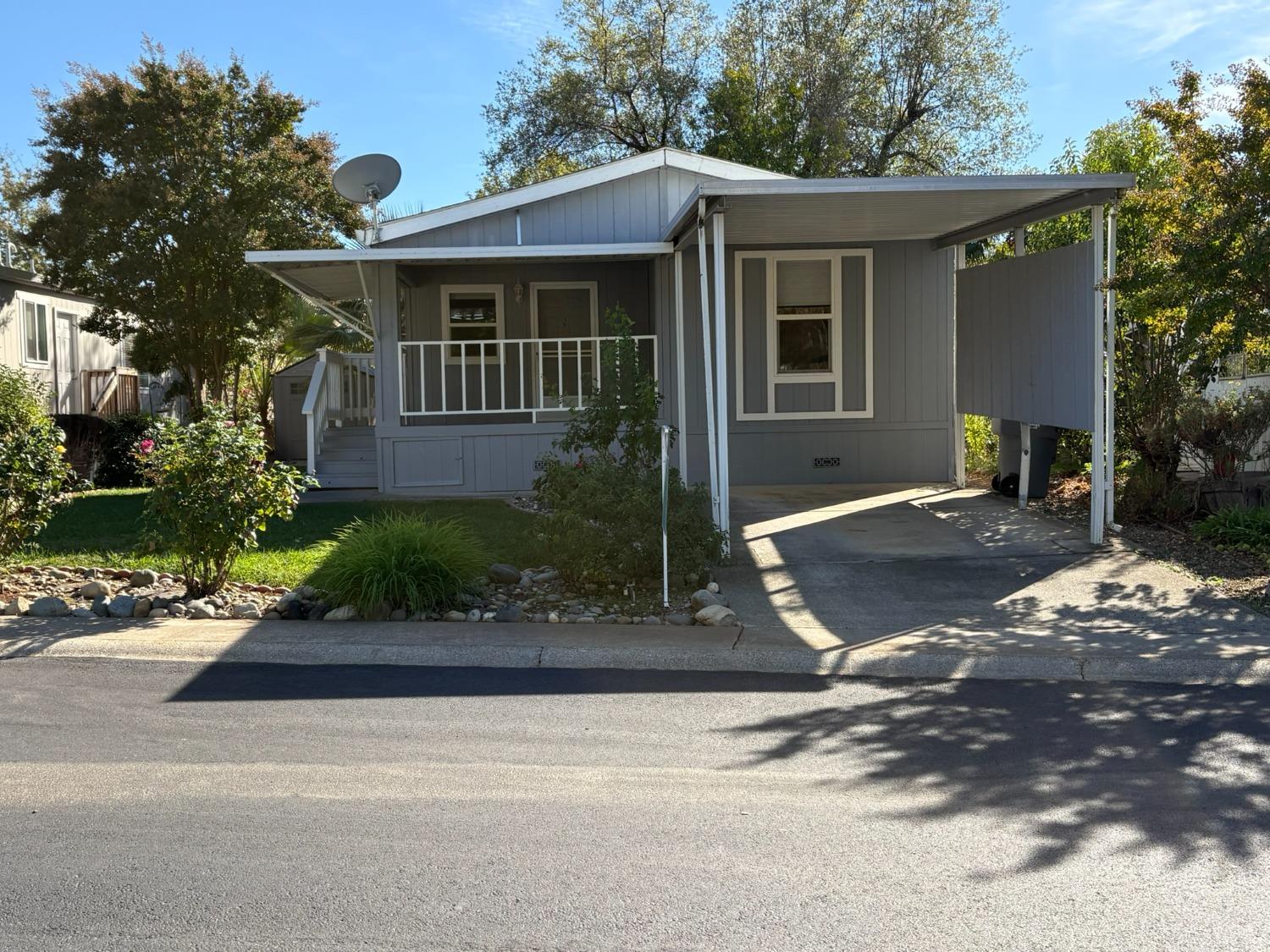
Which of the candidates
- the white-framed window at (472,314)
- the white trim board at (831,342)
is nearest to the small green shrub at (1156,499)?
the white trim board at (831,342)

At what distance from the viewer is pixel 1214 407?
10844 mm

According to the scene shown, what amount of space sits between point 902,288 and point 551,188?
4417 mm

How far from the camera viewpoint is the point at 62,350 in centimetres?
2136

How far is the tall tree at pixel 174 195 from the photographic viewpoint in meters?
17.9

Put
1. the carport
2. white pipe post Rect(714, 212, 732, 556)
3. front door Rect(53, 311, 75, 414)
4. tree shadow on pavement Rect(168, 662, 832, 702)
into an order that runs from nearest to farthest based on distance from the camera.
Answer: tree shadow on pavement Rect(168, 662, 832, 702) < white pipe post Rect(714, 212, 732, 556) < the carport < front door Rect(53, 311, 75, 414)

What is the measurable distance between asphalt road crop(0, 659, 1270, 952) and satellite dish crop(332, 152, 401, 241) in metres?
8.28

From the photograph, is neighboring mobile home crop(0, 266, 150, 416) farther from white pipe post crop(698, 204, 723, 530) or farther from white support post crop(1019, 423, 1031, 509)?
white support post crop(1019, 423, 1031, 509)

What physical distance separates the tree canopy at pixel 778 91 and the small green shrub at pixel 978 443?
11255mm

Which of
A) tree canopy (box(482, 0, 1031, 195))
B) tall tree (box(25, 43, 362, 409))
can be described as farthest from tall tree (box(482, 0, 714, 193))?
tall tree (box(25, 43, 362, 409))

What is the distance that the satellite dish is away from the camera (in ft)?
43.8

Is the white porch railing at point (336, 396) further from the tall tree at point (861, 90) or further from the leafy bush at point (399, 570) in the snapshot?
the tall tree at point (861, 90)

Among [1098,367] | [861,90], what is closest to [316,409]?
[1098,367]

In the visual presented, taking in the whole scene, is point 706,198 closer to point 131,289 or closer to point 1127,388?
point 1127,388

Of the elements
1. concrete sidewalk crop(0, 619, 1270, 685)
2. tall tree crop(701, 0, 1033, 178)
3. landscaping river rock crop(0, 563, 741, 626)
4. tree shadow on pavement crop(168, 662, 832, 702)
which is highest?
tall tree crop(701, 0, 1033, 178)
